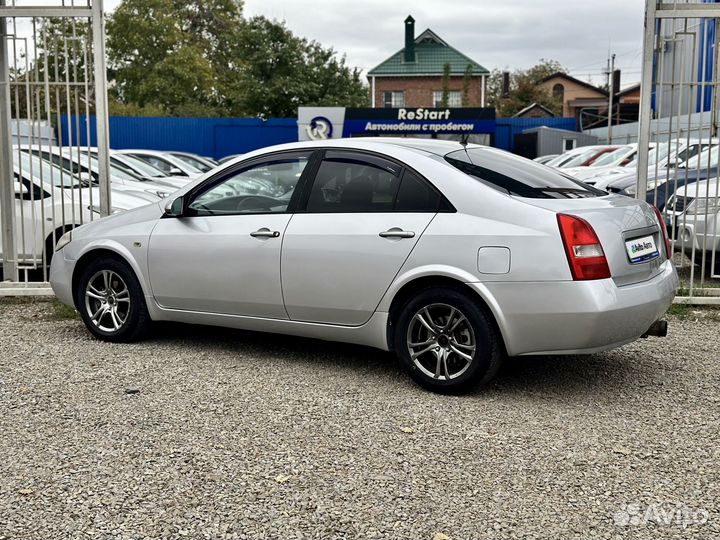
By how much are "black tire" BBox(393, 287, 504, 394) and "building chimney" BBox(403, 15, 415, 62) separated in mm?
53160

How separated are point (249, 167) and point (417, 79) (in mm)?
52011

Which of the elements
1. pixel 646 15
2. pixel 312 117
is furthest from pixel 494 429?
pixel 312 117

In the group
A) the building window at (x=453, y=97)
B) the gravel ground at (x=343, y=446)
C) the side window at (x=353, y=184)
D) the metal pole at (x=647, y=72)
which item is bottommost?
the gravel ground at (x=343, y=446)

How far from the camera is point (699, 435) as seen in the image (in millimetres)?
4680

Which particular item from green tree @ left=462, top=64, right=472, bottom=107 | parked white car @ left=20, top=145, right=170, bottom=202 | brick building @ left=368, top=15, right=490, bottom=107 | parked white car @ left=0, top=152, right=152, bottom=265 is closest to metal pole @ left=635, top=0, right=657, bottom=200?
parked white car @ left=20, top=145, right=170, bottom=202

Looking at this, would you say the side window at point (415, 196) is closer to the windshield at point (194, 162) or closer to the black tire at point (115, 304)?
the black tire at point (115, 304)

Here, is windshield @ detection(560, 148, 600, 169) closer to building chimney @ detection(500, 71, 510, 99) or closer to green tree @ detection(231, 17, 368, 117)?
green tree @ detection(231, 17, 368, 117)

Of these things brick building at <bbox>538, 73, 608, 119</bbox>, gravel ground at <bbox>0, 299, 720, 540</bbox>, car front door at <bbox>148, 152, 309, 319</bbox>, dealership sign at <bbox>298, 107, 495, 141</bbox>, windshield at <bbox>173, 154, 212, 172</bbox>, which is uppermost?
brick building at <bbox>538, 73, 608, 119</bbox>

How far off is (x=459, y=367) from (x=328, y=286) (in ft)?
3.38

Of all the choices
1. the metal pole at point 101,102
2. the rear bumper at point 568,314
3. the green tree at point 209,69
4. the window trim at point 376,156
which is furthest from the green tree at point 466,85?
the rear bumper at point 568,314

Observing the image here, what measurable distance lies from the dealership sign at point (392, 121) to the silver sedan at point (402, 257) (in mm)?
27478

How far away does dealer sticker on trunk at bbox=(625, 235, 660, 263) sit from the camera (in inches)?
204

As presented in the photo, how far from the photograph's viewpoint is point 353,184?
228 inches

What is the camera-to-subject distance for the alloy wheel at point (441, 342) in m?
5.22
